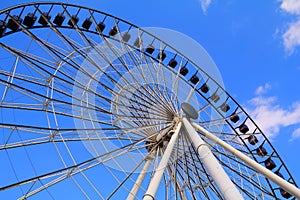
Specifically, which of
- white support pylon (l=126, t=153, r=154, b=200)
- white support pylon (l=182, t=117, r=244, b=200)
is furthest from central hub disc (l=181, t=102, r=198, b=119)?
white support pylon (l=126, t=153, r=154, b=200)

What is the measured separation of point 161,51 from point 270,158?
8.35 metres

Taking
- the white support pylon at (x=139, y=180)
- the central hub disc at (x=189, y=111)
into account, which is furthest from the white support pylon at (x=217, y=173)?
the white support pylon at (x=139, y=180)

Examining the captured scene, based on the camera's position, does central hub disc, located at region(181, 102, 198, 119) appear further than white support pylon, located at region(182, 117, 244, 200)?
Yes

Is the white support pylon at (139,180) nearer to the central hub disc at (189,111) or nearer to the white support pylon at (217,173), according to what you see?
the central hub disc at (189,111)

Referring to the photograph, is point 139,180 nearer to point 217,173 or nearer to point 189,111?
point 189,111

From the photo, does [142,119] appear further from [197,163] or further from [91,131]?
[197,163]

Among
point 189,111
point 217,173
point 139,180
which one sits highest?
point 189,111

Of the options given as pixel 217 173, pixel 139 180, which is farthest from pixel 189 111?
pixel 217 173

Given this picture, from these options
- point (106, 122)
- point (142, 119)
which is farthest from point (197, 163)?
point (106, 122)

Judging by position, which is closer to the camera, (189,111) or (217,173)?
(217,173)

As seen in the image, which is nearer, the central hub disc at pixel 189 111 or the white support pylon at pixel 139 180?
the white support pylon at pixel 139 180

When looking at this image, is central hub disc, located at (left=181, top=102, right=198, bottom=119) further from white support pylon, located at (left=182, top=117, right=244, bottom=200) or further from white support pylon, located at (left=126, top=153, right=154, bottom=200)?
white support pylon, located at (left=126, top=153, right=154, bottom=200)

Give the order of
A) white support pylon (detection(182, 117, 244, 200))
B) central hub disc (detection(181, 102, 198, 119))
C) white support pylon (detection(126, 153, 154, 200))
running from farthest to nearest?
1. central hub disc (detection(181, 102, 198, 119))
2. white support pylon (detection(126, 153, 154, 200))
3. white support pylon (detection(182, 117, 244, 200))

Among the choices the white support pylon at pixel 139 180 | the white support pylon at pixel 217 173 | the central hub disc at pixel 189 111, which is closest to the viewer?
the white support pylon at pixel 217 173
